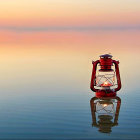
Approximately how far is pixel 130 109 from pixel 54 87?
487 inches

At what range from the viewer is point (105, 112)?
77.5 ft

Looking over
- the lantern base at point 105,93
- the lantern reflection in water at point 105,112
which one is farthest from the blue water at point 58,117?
the lantern base at point 105,93

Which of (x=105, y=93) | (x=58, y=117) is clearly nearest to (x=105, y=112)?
(x=58, y=117)

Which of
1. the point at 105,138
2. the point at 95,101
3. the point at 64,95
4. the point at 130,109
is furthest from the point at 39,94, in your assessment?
the point at 105,138

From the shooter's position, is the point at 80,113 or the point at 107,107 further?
the point at 107,107

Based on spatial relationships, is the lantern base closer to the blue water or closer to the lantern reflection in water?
the lantern reflection in water

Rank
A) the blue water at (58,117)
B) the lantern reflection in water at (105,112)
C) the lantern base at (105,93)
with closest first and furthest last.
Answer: the blue water at (58,117) → the lantern reflection in water at (105,112) → the lantern base at (105,93)

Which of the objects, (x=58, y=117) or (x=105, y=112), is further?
(x=105, y=112)

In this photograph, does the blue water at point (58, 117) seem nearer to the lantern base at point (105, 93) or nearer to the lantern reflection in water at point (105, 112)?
the lantern reflection in water at point (105, 112)

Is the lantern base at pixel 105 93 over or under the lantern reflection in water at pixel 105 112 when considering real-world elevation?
over

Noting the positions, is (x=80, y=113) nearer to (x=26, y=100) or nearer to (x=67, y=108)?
(x=67, y=108)

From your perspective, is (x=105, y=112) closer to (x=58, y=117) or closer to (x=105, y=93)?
(x=58, y=117)

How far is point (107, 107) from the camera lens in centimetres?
2508

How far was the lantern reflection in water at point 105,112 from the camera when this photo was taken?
2021 centimetres
